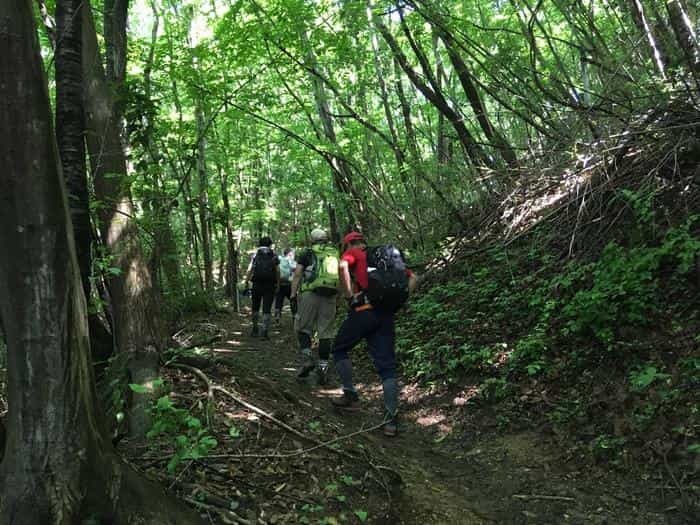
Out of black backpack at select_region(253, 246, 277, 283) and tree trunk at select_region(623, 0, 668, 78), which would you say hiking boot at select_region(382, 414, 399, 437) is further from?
black backpack at select_region(253, 246, 277, 283)

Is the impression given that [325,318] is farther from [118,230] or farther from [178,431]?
[178,431]

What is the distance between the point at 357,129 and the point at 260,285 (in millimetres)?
4791

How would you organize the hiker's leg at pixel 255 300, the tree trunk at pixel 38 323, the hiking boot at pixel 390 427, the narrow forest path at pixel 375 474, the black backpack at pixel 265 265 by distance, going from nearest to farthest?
the tree trunk at pixel 38 323, the narrow forest path at pixel 375 474, the hiking boot at pixel 390 427, the black backpack at pixel 265 265, the hiker's leg at pixel 255 300

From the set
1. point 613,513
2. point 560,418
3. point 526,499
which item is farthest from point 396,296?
point 613,513

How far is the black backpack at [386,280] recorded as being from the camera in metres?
5.41

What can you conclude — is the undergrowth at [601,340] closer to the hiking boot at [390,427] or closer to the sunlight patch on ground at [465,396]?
the sunlight patch on ground at [465,396]

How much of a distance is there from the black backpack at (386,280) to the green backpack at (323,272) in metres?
1.87

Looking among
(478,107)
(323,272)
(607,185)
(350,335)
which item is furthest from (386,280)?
(478,107)

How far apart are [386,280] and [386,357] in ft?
2.69

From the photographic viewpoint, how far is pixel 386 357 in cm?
554

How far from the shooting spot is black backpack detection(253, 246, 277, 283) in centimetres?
1020

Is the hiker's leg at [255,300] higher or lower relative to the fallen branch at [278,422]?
higher

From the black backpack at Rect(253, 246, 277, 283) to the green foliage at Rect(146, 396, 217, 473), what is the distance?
6.47 meters

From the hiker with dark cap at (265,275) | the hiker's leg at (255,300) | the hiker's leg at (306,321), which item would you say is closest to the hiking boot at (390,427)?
the hiker's leg at (306,321)
